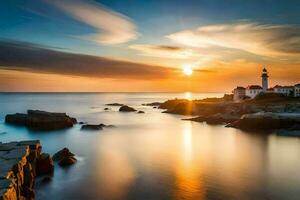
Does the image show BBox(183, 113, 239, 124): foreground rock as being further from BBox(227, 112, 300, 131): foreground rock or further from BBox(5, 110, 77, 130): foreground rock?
BBox(5, 110, 77, 130): foreground rock

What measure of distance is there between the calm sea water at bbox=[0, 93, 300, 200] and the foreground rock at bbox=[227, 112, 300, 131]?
20.9ft

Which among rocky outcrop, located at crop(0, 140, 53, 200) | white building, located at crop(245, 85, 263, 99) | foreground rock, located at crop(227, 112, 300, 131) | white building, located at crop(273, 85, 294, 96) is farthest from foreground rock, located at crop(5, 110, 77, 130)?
white building, located at crop(273, 85, 294, 96)

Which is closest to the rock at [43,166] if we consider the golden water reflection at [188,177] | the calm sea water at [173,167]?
the calm sea water at [173,167]

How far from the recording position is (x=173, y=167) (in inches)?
1115

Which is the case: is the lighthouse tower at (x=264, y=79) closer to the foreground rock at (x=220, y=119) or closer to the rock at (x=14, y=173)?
the foreground rock at (x=220, y=119)

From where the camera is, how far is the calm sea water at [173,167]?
2048 cm

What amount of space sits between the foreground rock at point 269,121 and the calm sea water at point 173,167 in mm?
6361

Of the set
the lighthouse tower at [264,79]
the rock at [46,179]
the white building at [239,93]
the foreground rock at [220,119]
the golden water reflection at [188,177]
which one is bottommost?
the golden water reflection at [188,177]

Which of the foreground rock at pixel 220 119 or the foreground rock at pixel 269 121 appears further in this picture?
the foreground rock at pixel 220 119

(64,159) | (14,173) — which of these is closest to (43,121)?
(64,159)

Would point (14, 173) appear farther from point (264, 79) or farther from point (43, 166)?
point (264, 79)

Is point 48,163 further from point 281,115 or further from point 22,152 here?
point 281,115

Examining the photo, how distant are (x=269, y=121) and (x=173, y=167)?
3280cm

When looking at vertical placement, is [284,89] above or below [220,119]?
above
